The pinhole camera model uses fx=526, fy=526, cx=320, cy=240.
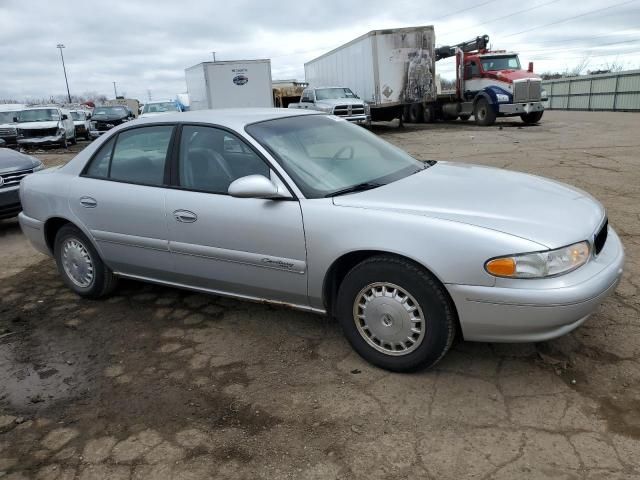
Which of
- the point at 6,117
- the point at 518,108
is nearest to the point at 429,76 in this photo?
the point at 518,108

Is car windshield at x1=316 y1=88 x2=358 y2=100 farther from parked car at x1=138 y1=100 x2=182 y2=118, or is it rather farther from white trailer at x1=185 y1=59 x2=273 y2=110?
parked car at x1=138 y1=100 x2=182 y2=118

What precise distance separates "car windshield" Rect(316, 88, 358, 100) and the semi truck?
2.03ft

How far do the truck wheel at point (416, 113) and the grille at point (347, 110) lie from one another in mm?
6260

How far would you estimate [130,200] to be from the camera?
12.6 feet

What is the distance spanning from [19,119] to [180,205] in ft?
72.0

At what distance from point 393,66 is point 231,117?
1767cm

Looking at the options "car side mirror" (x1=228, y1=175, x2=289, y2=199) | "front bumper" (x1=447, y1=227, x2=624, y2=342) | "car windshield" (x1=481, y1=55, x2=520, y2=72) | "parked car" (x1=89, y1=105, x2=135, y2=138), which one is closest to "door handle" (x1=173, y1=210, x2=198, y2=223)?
"car side mirror" (x1=228, y1=175, x2=289, y2=199)

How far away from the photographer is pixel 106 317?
4.15 m

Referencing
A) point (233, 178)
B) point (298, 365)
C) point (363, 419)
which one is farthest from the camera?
point (233, 178)

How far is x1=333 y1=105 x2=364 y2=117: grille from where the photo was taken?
63.9 feet

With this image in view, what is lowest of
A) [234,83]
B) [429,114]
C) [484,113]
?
[429,114]

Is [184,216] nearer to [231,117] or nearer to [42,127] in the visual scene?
[231,117]

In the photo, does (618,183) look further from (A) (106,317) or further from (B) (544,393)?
(A) (106,317)

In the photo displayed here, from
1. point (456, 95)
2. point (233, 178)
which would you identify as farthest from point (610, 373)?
point (456, 95)
